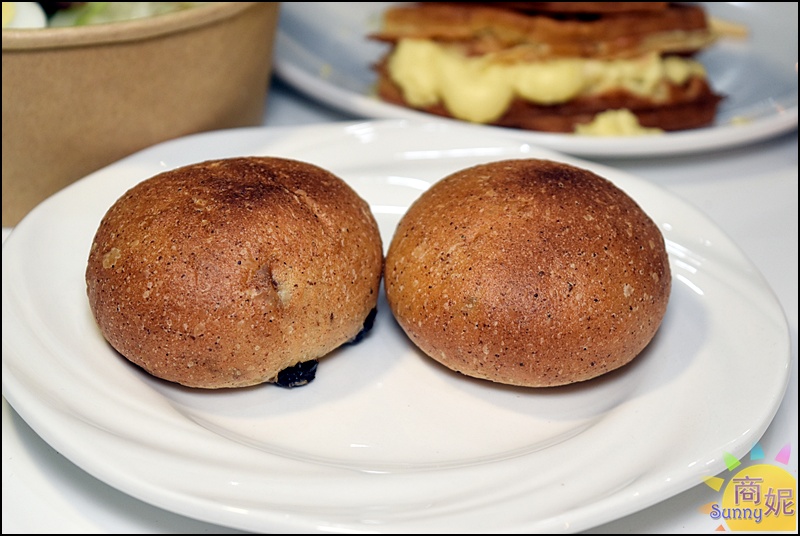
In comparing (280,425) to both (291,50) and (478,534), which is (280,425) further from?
(291,50)

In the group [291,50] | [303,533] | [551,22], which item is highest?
[551,22]

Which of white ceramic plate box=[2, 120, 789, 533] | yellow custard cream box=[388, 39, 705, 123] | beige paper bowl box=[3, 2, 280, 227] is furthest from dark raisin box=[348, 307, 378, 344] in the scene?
yellow custard cream box=[388, 39, 705, 123]

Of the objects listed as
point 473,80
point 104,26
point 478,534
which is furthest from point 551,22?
point 478,534

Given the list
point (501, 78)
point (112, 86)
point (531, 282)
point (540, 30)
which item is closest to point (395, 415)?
point (531, 282)

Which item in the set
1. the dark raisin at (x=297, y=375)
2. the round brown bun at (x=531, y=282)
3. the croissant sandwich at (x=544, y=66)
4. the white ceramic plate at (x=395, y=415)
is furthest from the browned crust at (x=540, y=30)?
the dark raisin at (x=297, y=375)

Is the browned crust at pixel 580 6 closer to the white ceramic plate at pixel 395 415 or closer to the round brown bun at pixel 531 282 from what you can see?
the white ceramic plate at pixel 395 415
